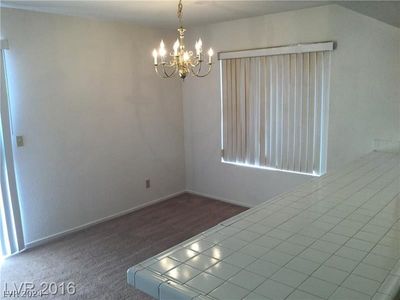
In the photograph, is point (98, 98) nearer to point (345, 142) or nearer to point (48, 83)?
point (48, 83)

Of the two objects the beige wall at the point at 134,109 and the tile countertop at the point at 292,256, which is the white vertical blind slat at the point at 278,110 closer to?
the beige wall at the point at 134,109

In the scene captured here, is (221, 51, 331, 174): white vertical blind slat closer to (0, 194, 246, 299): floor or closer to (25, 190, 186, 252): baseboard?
(0, 194, 246, 299): floor

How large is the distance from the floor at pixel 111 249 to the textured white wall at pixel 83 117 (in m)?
0.27

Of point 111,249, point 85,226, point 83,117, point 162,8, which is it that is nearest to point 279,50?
point 162,8

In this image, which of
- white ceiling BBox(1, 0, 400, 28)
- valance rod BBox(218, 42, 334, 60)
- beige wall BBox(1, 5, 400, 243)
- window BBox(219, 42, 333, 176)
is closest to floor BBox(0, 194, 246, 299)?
beige wall BBox(1, 5, 400, 243)

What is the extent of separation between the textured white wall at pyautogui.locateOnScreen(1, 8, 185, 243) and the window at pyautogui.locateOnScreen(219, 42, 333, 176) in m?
0.99

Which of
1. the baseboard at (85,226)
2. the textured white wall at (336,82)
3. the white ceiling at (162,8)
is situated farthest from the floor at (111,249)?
the white ceiling at (162,8)

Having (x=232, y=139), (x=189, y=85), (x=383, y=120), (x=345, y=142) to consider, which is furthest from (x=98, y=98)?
(x=383, y=120)

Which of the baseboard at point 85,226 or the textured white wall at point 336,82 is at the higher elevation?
the textured white wall at point 336,82

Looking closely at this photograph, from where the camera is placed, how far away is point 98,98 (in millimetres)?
4066

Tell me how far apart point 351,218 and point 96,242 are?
289cm

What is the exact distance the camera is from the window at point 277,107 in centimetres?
379

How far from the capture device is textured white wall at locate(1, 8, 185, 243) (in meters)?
3.48

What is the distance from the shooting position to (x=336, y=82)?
360 centimetres
